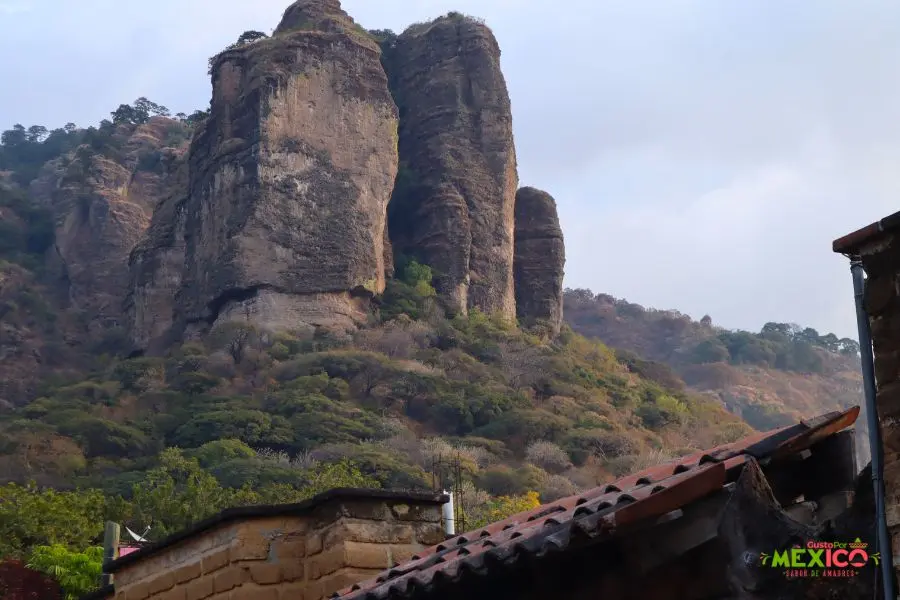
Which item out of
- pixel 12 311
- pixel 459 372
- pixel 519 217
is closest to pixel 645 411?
pixel 459 372

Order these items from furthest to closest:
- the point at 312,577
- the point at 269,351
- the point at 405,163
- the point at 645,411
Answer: the point at 405,163
the point at 645,411
the point at 269,351
the point at 312,577

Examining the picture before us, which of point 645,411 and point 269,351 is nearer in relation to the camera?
point 269,351

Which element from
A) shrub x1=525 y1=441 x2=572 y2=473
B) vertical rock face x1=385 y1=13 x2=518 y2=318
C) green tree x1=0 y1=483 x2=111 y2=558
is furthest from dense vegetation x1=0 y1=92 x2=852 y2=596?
green tree x1=0 y1=483 x2=111 y2=558

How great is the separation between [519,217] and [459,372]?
1650cm

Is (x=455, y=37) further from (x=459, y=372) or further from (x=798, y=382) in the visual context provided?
(x=798, y=382)

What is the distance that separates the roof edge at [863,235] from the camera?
A: 5395 millimetres

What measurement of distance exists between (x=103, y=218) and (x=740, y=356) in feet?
187

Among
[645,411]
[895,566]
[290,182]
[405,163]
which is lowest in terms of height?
[895,566]

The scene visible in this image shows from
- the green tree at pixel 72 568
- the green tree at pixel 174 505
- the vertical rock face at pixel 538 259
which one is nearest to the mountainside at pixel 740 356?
the vertical rock face at pixel 538 259

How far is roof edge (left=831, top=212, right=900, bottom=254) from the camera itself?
539cm

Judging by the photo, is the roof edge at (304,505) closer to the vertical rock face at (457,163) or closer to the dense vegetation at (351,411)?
the dense vegetation at (351,411)

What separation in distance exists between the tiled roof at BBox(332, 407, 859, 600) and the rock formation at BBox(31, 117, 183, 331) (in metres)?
79.9

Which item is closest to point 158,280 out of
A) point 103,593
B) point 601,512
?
point 103,593

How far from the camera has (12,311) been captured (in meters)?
85.9
